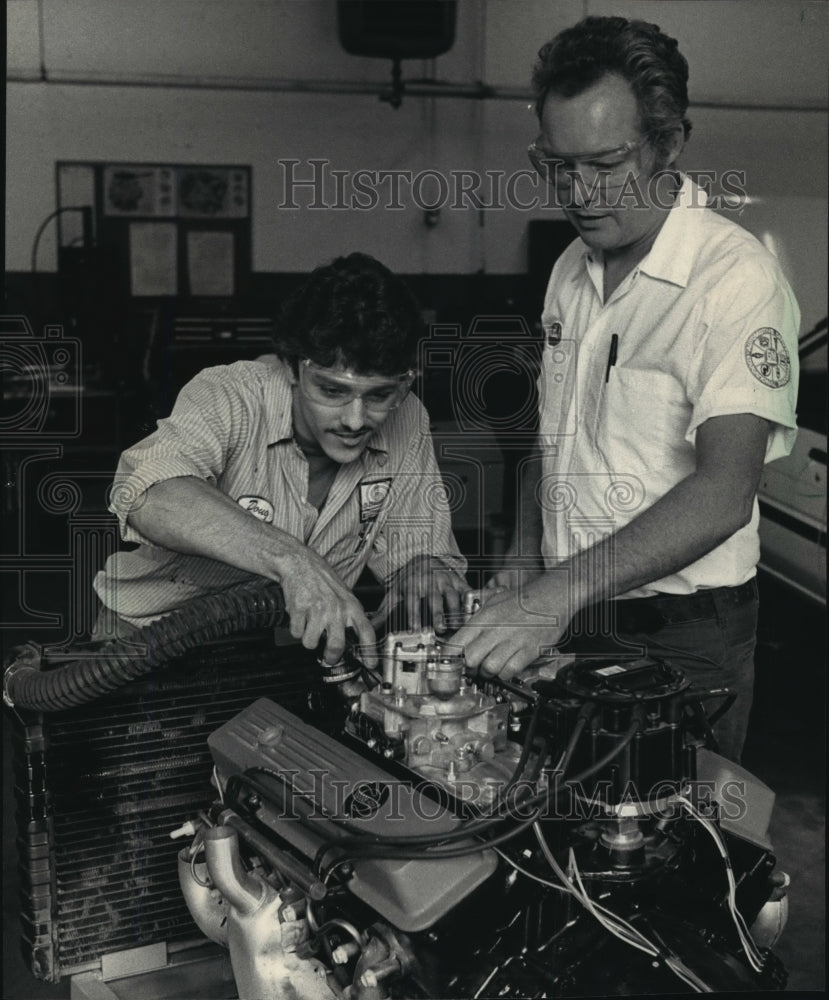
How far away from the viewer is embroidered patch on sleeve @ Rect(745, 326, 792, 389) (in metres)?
1.69

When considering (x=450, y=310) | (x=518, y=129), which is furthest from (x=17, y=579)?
(x=518, y=129)

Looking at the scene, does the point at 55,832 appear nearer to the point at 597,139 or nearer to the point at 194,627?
the point at 194,627

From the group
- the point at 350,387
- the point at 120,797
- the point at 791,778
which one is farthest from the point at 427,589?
the point at 791,778

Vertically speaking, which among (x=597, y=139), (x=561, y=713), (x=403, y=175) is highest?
(x=403, y=175)

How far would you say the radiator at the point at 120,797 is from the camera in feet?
5.46

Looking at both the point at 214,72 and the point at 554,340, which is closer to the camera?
the point at 554,340

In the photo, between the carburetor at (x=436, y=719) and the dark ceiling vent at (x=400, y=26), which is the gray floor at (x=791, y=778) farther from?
the dark ceiling vent at (x=400, y=26)

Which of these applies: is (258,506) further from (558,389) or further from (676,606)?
(676,606)

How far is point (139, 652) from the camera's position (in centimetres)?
161

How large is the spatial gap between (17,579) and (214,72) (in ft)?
9.28

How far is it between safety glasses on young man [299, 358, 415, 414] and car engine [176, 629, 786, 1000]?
0.49 metres

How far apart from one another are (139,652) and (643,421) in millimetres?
890

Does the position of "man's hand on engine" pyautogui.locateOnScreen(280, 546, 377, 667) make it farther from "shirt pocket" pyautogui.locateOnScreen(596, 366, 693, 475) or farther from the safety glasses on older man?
the safety glasses on older man

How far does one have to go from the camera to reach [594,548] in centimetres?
160
